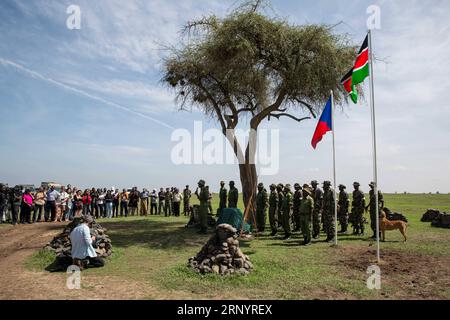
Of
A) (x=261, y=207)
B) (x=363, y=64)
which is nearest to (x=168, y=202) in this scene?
(x=261, y=207)

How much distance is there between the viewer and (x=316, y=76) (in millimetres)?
17234

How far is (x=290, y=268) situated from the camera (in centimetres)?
1032

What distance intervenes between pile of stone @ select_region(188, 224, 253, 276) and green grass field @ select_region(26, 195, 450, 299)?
27cm

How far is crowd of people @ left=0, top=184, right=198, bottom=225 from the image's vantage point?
19750 mm

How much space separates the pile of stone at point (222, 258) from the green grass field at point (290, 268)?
274mm

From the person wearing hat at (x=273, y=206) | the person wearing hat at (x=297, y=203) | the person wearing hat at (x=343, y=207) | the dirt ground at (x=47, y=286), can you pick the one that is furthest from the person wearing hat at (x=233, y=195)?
the dirt ground at (x=47, y=286)

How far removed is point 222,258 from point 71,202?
15.1m

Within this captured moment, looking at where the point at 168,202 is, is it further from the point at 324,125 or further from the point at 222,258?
the point at 222,258

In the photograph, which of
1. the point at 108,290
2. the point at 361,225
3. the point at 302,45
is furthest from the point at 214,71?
the point at 108,290

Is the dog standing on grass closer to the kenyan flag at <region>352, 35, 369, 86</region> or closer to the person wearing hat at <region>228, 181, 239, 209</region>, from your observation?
the kenyan flag at <region>352, 35, 369, 86</region>

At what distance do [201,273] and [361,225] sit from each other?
9.50 metres

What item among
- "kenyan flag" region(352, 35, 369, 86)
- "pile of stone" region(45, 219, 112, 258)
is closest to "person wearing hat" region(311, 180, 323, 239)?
"kenyan flag" region(352, 35, 369, 86)
